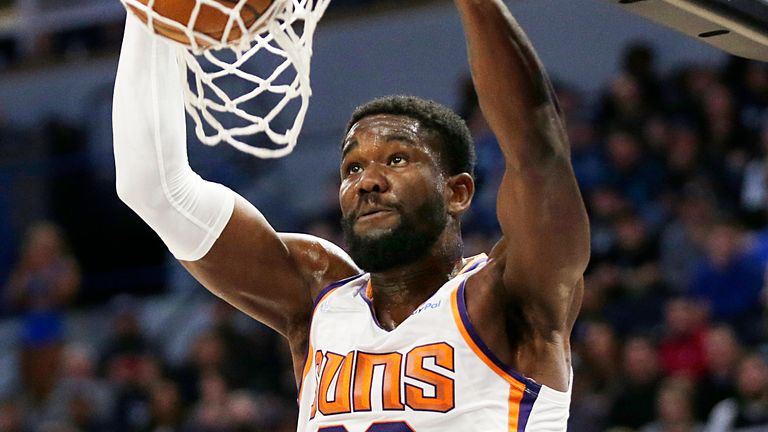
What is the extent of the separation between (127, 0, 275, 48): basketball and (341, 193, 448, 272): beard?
69 cm

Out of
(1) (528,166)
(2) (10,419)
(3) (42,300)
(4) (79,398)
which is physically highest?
(1) (528,166)

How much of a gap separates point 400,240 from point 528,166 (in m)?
0.53

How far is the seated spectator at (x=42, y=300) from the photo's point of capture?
1028 centimetres

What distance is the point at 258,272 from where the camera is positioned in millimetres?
3791

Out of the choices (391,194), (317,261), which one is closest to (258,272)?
(317,261)

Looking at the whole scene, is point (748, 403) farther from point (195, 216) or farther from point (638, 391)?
point (195, 216)

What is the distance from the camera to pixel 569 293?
10.5 feet

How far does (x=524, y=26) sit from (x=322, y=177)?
2230 mm

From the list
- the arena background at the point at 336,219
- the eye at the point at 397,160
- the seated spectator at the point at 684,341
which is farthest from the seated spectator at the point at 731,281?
the eye at the point at 397,160

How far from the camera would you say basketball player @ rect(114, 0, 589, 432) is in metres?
3.05

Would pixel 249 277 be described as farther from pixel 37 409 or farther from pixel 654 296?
pixel 37 409

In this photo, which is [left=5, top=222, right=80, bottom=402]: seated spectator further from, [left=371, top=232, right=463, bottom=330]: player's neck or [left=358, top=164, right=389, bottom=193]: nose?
[left=358, top=164, right=389, bottom=193]: nose

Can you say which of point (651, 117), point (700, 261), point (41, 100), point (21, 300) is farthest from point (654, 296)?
point (41, 100)

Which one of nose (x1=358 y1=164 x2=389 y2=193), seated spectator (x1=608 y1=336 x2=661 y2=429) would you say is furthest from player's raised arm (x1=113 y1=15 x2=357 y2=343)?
seated spectator (x1=608 y1=336 x2=661 y2=429)
